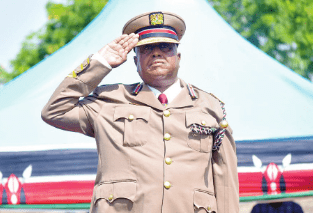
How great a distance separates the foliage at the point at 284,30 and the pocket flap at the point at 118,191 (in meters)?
11.6

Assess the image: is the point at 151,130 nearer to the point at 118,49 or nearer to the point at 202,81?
the point at 118,49

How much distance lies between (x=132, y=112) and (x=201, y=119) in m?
0.30

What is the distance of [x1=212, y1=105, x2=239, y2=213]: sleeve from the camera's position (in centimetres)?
231

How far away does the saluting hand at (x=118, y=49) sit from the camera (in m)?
2.24

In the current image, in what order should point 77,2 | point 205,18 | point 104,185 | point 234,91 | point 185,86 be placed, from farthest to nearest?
point 77,2 < point 205,18 < point 234,91 < point 185,86 < point 104,185

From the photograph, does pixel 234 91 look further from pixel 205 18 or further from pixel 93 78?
pixel 93 78

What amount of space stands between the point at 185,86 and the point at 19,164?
1683 mm

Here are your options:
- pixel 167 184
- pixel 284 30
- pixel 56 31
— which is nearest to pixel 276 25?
pixel 284 30

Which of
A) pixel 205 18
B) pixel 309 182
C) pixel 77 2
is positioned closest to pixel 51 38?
pixel 77 2

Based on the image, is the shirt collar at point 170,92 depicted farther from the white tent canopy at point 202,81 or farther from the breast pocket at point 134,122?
the white tent canopy at point 202,81

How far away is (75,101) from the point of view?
7.25 ft

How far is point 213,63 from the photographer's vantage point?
4.23m

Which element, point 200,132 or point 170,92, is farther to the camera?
point 170,92

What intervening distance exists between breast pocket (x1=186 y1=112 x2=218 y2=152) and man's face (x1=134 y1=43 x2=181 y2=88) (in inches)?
7.5
